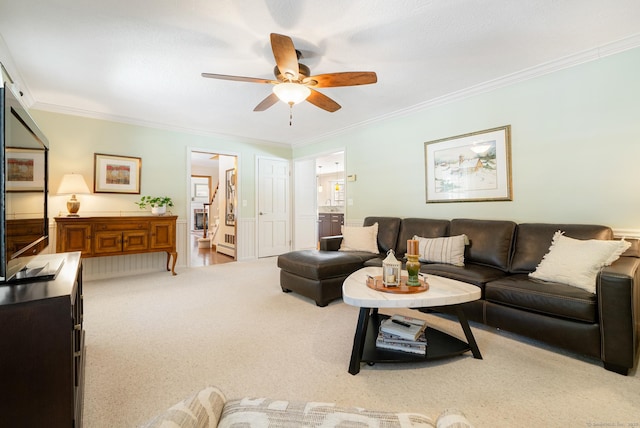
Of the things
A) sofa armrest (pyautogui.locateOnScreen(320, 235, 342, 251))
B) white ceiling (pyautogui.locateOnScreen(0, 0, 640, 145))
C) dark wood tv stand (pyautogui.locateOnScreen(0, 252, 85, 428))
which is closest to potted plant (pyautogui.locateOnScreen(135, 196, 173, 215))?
white ceiling (pyautogui.locateOnScreen(0, 0, 640, 145))

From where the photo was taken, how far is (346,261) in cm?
317

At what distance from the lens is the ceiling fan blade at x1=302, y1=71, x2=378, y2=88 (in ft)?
7.68

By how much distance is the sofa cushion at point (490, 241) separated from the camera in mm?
2762

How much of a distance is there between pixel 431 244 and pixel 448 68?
1.78m

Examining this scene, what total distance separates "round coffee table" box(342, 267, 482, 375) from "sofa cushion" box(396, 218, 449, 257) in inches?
51.9

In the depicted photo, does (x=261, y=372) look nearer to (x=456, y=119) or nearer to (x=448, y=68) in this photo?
(x=448, y=68)

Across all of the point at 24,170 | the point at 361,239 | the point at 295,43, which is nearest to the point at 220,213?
the point at 361,239

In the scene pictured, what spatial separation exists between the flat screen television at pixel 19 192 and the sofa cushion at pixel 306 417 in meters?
1.06

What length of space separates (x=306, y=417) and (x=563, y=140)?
3.32 metres

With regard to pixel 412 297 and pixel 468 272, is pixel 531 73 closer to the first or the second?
pixel 468 272

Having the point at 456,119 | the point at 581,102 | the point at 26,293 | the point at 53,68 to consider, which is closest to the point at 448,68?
the point at 456,119

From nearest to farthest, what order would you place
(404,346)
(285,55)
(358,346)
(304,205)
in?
(358,346) < (404,346) < (285,55) < (304,205)

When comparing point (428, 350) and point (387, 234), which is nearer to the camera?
point (428, 350)

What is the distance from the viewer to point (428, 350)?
6.18 feet
